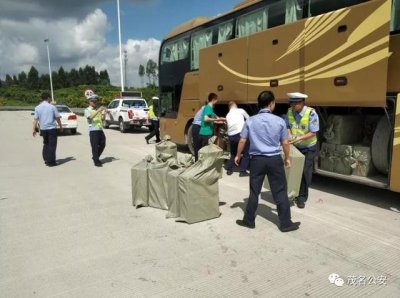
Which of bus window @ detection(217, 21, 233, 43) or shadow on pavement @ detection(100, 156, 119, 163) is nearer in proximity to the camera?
bus window @ detection(217, 21, 233, 43)

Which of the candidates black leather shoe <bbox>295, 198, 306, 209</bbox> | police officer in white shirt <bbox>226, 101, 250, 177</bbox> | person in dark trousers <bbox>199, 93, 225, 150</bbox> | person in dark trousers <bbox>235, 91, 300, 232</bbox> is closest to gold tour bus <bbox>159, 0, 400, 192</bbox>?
police officer in white shirt <bbox>226, 101, 250, 177</bbox>

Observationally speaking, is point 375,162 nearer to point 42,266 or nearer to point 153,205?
point 153,205

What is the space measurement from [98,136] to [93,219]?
4.30m

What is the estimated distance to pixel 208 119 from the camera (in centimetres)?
823

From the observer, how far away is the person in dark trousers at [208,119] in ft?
26.9

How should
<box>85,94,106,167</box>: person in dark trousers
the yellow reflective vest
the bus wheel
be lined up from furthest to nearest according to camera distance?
1. the bus wheel
2. <box>85,94,106,167</box>: person in dark trousers
3. the yellow reflective vest

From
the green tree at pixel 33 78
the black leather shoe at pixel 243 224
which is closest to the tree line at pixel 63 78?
the green tree at pixel 33 78

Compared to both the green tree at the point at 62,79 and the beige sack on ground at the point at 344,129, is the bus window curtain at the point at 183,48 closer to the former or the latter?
the beige sack on ground at the point at 344,129

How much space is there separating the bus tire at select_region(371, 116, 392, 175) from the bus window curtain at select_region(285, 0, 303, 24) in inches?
98.7

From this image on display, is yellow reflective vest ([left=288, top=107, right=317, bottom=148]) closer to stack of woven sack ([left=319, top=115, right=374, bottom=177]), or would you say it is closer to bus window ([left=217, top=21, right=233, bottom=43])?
stack of woven sack ([left=319, top=115, right=374, bottom=177])

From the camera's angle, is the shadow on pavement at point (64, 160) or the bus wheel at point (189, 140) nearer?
the shadow on pavement at point (64, 160)

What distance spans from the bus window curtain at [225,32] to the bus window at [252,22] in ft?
1.00

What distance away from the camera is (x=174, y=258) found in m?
4.07

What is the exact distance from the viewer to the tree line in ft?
398
